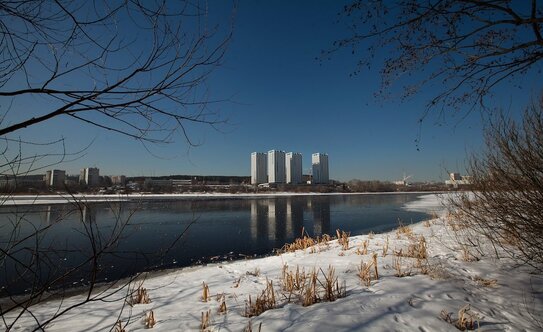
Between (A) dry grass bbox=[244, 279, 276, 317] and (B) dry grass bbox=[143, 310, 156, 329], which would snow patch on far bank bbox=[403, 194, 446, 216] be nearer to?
(A) dry grass bbox=[244, 279, 276, 317]

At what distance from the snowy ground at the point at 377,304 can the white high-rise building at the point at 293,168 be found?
134m

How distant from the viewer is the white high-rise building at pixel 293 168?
464 ft

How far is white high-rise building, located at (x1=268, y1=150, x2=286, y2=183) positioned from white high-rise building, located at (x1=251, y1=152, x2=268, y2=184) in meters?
2.82

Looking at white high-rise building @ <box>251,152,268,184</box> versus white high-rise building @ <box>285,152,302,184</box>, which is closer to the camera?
white high-rise building @ <box>251,152,268,184</box>

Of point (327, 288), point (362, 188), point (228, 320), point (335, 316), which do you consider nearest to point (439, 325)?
point (335, 316)

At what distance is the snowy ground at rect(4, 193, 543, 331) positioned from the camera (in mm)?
3645

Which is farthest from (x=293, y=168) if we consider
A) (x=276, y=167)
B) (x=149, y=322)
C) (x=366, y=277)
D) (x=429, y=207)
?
(x=149, y=322)

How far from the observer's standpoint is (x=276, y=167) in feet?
461

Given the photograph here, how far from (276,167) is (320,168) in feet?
71.9

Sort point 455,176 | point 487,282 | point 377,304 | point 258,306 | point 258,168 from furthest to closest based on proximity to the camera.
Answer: point 258,168
point 455,176
point 487,282
point 258,306
point 377,304

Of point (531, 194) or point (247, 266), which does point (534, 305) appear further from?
point (247, 266)

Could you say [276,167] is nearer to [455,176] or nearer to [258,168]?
[258,168]

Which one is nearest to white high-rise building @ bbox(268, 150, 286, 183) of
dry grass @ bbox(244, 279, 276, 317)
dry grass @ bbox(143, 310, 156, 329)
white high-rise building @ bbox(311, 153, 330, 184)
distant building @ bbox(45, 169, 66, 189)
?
white high-rise building @ bbox(311, 153, 330, 184)

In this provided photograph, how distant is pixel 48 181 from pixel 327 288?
149 inches
